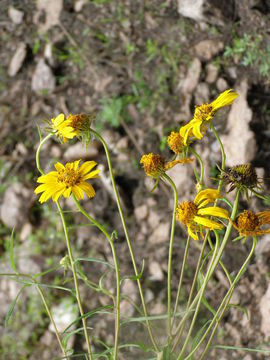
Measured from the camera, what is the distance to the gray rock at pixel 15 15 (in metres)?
2.64

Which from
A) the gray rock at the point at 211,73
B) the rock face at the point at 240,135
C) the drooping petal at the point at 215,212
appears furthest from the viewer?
the gray rock at the point at 211,73

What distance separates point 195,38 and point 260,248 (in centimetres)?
94

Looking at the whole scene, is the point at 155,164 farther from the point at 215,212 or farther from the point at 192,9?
the point at 192,9

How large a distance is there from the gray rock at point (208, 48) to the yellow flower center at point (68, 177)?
4.00 feet

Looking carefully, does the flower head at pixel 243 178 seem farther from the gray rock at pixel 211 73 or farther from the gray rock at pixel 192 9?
the gray rock at pixel 192 9

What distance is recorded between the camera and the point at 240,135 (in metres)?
1.88

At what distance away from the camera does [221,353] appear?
1.57m

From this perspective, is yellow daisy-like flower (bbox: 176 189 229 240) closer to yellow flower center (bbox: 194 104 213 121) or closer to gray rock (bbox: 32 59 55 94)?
yellow flower center (bbox: 194 104 213 121)

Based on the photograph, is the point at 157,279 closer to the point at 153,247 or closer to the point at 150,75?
the point at 153,247

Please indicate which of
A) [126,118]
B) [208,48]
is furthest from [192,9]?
[126,118]

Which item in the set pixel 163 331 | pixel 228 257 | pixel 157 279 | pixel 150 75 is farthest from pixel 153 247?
pixel 150 75

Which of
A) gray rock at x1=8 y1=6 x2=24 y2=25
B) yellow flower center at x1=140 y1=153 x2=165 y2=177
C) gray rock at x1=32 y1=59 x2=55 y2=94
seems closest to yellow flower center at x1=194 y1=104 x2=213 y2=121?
yellow flower center at x1=140 y1=153 x2=165 y2=177

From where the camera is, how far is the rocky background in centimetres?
189

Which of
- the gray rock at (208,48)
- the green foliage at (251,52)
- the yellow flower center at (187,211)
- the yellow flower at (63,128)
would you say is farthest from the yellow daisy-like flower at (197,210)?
the gray rock at (208,48)
